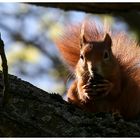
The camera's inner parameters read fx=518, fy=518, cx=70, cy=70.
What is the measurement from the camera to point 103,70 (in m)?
2.42

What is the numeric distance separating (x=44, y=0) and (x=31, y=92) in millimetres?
357

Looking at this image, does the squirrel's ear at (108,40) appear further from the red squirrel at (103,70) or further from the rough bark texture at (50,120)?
the rough bark texture at (50,120)

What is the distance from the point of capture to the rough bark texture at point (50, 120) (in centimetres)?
174

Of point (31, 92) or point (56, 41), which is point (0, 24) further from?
point (31, 92)

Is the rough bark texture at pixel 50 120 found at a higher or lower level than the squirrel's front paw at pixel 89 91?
lower

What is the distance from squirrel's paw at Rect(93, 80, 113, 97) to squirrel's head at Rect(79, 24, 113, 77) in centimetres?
6

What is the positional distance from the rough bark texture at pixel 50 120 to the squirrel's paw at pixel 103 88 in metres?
0.32

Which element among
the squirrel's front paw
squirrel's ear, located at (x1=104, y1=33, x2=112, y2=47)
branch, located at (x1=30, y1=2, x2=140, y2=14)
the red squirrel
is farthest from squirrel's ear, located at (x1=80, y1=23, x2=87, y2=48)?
branch, located at (x1=30, y1=2, x2=140, y2=14)

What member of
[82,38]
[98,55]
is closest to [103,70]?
[98,55]

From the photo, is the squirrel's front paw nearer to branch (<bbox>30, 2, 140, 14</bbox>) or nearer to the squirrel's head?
the squirrel's head

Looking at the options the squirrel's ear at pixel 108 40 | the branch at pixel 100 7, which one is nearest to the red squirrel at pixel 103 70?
the squirrel's ear at pixel 108 40

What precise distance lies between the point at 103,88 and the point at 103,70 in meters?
0.15

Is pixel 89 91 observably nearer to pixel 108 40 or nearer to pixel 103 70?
pixel 103 70

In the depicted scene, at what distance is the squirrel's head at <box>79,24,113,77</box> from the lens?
2383 millimetres
